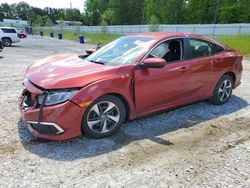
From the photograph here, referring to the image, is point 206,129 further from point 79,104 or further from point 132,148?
point 79,104

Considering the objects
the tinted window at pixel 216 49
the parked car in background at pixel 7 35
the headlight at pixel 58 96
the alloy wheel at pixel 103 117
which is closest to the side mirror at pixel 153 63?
the alloy wheel at pixel 103 117

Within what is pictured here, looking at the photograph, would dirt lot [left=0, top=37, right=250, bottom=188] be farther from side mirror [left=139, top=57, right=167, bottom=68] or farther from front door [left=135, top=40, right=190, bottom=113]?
side mirror [left=139, top=57, right=167, bottom=68]

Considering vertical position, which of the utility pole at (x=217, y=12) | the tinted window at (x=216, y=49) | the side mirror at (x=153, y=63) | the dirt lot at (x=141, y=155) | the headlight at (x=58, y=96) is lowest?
the dirt lot at (x=141, y=155)

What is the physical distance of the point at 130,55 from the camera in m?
4.69

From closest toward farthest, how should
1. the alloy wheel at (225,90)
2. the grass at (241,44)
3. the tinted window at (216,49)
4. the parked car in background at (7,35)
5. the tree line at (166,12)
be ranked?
the tinted window at (216,49)
the alloy wheel at (225,90)
the grass at (241,44)
the parked car in background at (7,35)
the tree line at (166,12)

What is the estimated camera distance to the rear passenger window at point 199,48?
5.32m

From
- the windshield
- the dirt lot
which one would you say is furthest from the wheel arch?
the windshield

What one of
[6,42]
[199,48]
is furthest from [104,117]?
[6,42]

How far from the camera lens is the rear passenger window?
532 cm

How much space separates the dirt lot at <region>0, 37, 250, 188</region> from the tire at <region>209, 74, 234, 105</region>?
2.20ft

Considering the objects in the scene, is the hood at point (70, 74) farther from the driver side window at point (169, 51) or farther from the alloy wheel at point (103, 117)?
the driver side window at point (169, 51)

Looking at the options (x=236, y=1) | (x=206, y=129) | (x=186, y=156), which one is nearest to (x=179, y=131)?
(x=206, y=129)

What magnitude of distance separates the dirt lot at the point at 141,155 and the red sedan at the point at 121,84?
10.9 inches

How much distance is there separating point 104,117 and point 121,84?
1.78 feet
